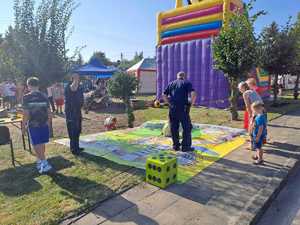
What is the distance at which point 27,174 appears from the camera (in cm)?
489

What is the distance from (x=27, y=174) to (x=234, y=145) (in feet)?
15.8

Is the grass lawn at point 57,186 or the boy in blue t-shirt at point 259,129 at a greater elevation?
the boy in blue t-shirt at point 259,129

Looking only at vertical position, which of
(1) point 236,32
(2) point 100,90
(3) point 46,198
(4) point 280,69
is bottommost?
(3) point 46,198

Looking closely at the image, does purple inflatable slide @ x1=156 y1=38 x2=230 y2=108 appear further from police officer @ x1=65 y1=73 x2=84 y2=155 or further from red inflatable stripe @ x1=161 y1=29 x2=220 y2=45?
police officer @ x1=65 y1=73 x2=84 y2=155

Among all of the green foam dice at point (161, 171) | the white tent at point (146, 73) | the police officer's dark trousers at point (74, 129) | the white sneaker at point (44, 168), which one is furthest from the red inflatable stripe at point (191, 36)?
the white sneaker at point (44, 168)

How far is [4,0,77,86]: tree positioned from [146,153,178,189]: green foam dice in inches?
197

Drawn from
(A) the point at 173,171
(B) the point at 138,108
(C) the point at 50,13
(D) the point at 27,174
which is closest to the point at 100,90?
(B) the point at 138,108

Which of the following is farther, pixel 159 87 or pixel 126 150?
pixel 159 87

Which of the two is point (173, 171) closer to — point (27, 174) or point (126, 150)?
point (126, 150)

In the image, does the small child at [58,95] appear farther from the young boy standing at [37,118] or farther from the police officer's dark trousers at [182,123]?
the police officer's dark trousers at [182,123]

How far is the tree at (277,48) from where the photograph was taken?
13703 millimetres

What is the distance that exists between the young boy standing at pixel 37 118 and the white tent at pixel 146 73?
1988 centimetres

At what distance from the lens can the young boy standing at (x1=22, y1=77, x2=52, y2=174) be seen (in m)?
4.70

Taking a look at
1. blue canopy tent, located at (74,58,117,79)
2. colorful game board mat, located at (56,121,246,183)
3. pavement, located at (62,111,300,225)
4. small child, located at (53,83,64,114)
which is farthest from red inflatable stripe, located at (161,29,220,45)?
pavement, located at (62,111,300,225)
